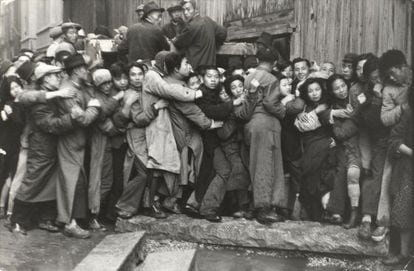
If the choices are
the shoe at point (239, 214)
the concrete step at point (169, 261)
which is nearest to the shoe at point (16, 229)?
the concrete step at point (169, 261)

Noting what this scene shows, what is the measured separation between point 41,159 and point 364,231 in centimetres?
371

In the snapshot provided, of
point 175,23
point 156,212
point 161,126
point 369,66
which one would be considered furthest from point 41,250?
point 175,23

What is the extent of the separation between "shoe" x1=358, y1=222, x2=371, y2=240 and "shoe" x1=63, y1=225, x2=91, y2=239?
3046 mm

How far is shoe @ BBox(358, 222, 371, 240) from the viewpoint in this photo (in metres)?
5.65

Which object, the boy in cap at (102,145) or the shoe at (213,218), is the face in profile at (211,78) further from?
the shoe at (213,218)

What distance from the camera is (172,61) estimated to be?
6.60 metres

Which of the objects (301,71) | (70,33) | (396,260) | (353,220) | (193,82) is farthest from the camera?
(70,33)

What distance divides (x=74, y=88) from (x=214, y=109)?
1.66 m

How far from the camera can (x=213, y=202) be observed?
639 centimetres

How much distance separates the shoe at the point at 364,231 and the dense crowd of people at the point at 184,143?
0.14m

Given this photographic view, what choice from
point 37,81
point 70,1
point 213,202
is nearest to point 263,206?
point 213,202

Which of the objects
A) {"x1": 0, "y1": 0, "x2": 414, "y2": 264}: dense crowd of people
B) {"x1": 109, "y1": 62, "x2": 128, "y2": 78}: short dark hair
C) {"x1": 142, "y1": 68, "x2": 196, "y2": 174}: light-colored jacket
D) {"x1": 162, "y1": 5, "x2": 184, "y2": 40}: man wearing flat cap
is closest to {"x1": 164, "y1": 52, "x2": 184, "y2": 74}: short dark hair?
{"x1": 0, "y1": 0, "x2": 414, "y2": 264}: dense crowd of people

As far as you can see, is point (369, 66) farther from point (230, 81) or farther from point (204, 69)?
point (204, 69)

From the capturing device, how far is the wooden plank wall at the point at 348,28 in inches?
281
